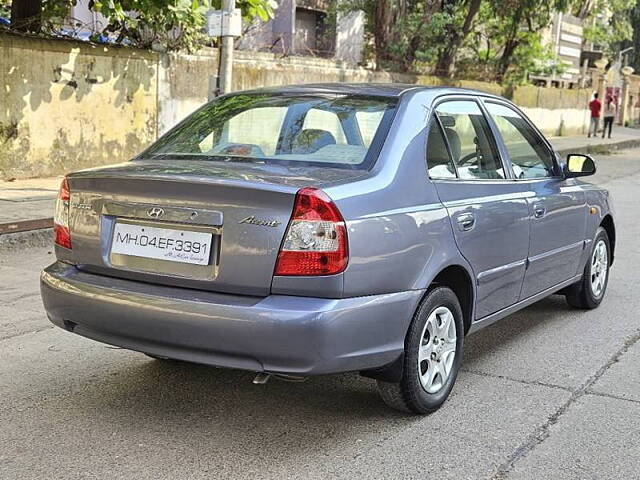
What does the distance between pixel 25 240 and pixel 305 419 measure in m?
5.31

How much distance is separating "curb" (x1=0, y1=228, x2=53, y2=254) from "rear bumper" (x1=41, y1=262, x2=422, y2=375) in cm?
473

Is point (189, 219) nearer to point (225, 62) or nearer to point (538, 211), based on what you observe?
point (538, 211)

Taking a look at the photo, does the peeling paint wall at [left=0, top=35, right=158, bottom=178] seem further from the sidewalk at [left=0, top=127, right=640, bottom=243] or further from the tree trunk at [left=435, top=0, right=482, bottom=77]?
the tree trunk at [left=435, top=0, right=482, bottom=77]

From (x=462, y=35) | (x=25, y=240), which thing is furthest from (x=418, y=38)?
(x=25, y=240)

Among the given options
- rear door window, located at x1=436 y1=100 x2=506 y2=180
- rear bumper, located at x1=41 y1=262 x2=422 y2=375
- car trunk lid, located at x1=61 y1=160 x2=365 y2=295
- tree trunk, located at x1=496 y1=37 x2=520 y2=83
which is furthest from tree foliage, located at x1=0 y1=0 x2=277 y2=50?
tree trunk, located at x1=496 y1=37 x2=520 y2=83

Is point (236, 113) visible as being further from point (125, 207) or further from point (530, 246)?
point (530, 246)

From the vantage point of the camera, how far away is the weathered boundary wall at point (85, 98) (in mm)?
11508

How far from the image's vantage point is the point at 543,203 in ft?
17.0

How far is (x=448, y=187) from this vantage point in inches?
167

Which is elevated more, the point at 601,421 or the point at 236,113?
the point at 236,113

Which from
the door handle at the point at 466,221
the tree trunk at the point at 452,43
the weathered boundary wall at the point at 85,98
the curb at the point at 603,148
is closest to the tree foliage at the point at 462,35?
the tree trunk at the point at 452,43

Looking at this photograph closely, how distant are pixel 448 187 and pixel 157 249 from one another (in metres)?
1.51

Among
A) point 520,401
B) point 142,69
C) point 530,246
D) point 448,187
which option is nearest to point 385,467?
point 520,401

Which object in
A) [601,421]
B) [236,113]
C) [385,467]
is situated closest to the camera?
[385,467]
